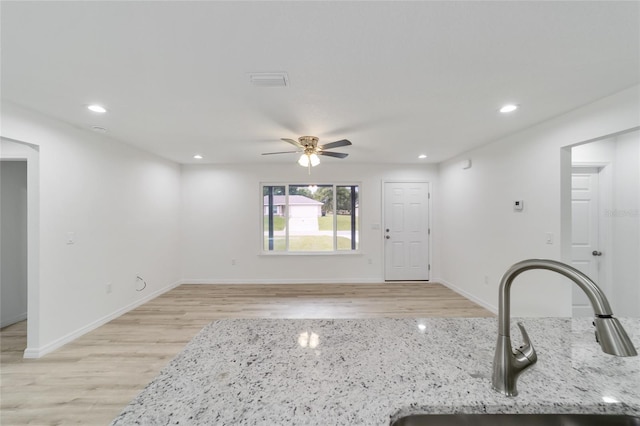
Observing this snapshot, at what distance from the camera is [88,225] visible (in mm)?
3092

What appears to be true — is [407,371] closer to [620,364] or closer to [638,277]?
[620,364]

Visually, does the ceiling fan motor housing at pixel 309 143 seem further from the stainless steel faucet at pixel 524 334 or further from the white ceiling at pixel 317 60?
the stainless steel faucet at pixel 524 334

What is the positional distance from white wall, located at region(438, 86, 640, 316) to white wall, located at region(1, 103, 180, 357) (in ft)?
15.8

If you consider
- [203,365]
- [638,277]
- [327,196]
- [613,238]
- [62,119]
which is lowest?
[638,277]

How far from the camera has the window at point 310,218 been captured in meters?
5.21

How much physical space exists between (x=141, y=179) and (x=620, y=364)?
200 inches

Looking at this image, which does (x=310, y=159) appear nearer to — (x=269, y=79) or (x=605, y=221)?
(x=269, y=79)

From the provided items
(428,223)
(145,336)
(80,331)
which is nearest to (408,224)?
(428,223)

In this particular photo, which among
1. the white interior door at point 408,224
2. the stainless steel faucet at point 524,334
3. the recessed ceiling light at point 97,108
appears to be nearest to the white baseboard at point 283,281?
the white interior door at point 408,224

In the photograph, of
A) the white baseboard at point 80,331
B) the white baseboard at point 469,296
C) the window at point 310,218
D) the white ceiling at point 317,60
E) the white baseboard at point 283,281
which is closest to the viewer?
the white ceiling at point 317,60

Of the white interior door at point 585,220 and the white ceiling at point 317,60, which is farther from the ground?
the white ceiling at point 317,60

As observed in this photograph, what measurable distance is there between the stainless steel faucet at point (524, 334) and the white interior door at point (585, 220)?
3472 mm

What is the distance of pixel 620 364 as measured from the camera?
0.80 m

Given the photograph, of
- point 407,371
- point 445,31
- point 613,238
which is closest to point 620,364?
point 407,371
